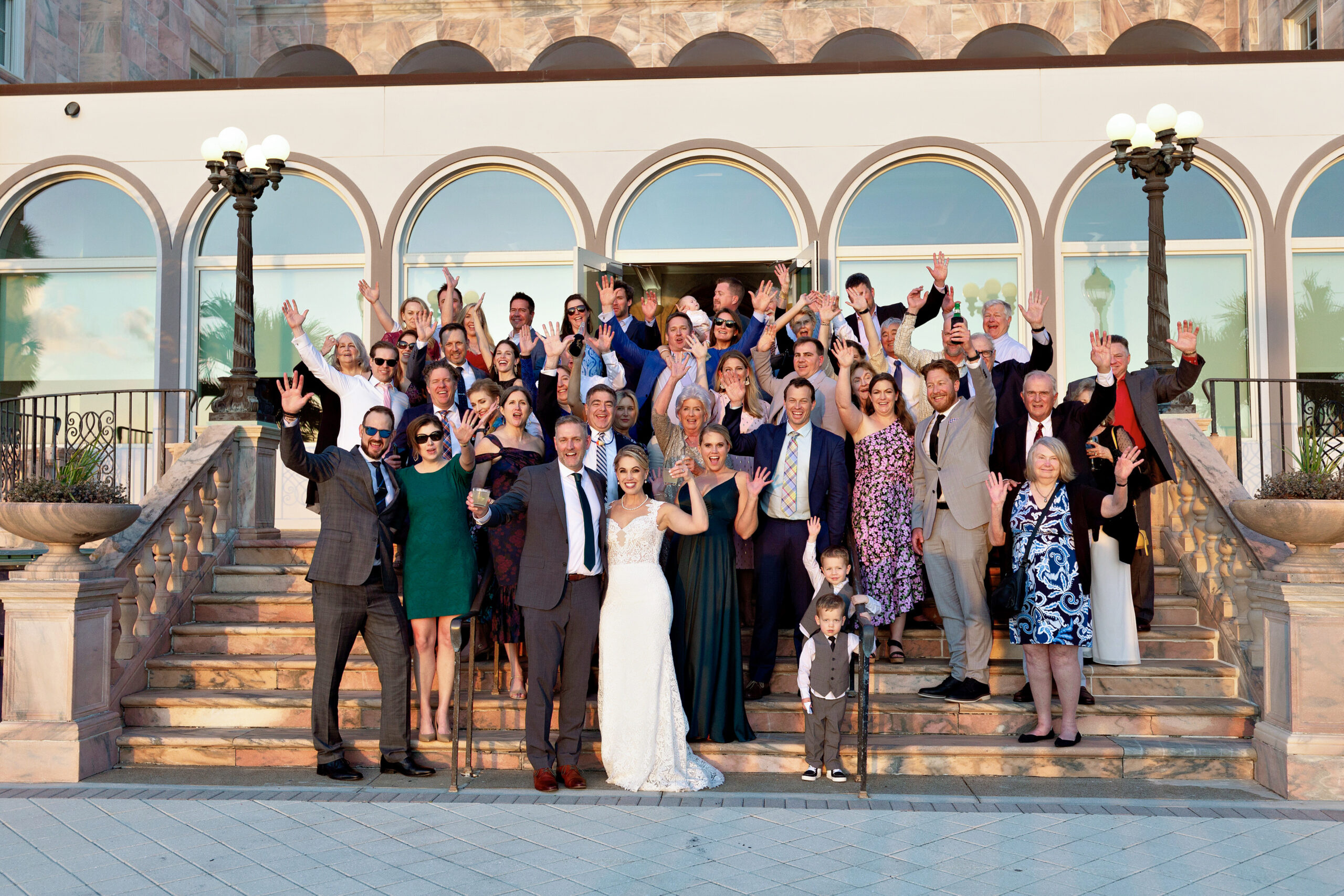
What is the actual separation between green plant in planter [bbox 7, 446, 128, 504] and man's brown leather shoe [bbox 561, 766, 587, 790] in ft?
10.1

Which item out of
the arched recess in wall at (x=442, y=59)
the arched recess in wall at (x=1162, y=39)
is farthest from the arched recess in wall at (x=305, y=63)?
the arched recess in wall at (x=1162, y=39)

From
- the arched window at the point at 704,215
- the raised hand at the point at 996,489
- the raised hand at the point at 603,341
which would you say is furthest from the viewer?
the arched window at the point at 704,215

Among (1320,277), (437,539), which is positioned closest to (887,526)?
(437,539)

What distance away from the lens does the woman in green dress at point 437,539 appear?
6.23 metres

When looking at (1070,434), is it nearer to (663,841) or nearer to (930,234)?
(663,841)

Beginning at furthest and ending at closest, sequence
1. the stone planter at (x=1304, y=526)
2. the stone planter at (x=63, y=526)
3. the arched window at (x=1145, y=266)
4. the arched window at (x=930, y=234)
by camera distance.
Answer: the arched window at (x=930, y=234) → the arched window at (x=1145, y=266) → the stone planter at (x=63, y=526) → the stone planter at (x=1304, y=526)

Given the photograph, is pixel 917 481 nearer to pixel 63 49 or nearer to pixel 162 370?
pixel 162 370

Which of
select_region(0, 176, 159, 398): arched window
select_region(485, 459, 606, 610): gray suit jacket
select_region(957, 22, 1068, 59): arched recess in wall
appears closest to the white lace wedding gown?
select_region(485, 459, 606, 610): gray suit jacket

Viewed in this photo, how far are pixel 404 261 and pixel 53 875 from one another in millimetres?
9208

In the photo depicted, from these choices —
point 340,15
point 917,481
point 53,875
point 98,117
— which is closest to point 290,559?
point 53,875

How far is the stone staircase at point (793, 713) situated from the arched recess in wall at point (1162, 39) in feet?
42.1

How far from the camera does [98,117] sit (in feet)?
42.3

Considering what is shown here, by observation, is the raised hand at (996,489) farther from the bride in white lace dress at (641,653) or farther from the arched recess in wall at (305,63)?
the arched recess in wall at (305,63)

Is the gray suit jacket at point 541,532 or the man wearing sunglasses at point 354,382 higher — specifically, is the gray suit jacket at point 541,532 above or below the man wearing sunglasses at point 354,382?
below
